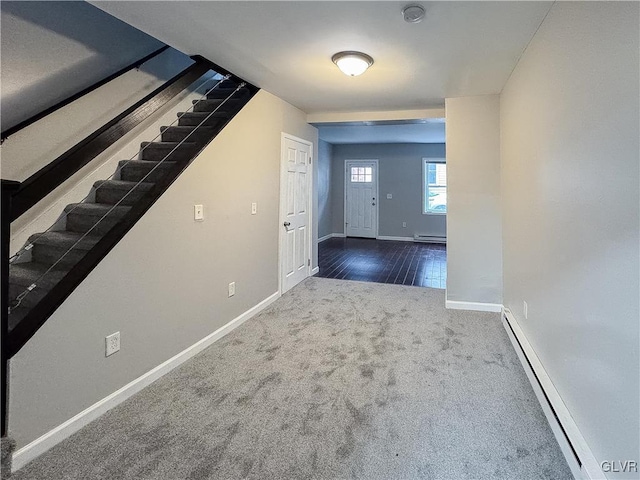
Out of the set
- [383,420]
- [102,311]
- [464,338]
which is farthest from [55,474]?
[464,338]

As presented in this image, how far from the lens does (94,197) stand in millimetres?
2781

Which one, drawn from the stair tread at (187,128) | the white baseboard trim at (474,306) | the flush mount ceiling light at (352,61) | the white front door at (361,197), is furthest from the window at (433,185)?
the stair tread at (187,128)

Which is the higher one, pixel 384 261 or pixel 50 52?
pixel 50 52

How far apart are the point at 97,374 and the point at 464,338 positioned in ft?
8.92

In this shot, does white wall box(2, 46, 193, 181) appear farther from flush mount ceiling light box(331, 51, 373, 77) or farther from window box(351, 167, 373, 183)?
window box(351, 167, 373, 183)

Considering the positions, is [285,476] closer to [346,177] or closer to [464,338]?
[464,338]

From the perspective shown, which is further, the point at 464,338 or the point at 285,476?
the point at 464,338

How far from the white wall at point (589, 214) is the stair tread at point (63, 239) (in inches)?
96.9

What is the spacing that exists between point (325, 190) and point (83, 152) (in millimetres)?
7080

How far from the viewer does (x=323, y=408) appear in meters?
2.06

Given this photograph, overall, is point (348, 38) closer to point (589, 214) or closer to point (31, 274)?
point (589, 214)

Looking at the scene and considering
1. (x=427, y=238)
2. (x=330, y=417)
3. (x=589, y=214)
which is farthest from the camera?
(x=427, y=238)

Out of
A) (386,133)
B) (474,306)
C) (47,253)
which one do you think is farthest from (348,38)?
(386,133)

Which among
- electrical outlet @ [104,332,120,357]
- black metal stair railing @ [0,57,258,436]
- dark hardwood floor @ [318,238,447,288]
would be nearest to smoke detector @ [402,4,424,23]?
black metal stair railing @ [0,57,258,436]
